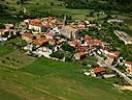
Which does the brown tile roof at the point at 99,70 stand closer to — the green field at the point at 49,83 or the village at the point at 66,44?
the village at the point at 66,44

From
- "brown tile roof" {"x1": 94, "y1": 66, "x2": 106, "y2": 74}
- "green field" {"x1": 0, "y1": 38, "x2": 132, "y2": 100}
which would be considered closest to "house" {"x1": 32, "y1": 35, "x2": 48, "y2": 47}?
"green field" {"x1": 0, "y1": 38, "x2": 132, "y2": 100}

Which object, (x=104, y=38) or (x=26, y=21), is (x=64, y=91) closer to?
(x=104, y=38)

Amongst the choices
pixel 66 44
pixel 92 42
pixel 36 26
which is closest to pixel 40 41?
pixel 66 44

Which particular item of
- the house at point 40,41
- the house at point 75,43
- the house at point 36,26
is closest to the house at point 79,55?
the house at point 75,43

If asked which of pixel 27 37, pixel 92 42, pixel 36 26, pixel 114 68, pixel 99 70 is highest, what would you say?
pixel 36 26

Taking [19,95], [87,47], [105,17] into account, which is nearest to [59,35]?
[87,47]

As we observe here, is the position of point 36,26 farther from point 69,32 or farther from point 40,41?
point 40,41
